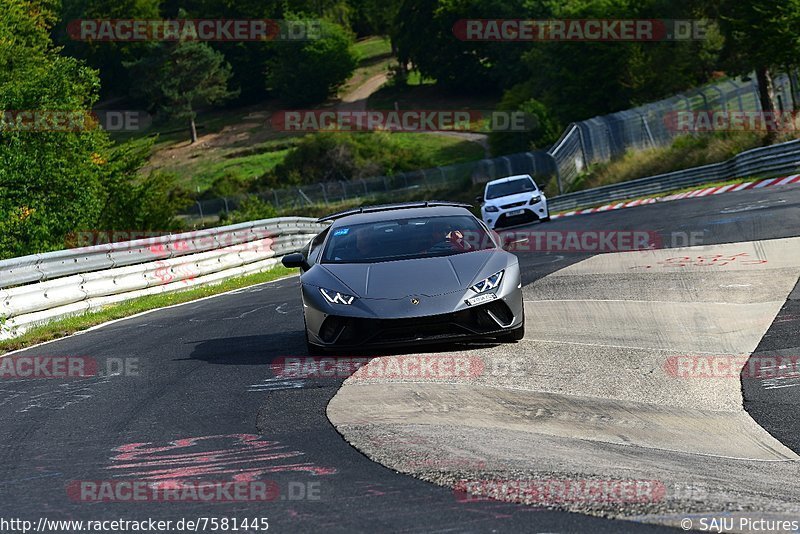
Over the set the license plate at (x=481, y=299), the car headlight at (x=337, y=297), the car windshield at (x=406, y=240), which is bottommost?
the license plate at (x=481, y=299)

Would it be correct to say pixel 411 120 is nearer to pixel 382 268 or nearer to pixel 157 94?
pixel 157 94

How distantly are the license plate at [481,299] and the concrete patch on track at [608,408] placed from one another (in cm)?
44

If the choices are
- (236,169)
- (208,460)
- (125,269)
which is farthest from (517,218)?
(236,169)

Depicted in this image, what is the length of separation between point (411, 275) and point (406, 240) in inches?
34.8

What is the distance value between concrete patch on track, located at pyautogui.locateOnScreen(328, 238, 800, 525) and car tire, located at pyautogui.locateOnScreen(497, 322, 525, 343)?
0.26 ft

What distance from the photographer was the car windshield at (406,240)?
33.4 feet

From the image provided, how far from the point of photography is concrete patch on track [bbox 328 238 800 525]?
18.0 feet

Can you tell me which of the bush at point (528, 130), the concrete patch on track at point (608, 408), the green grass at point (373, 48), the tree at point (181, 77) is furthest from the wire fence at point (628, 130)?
the green grass at point (373, 48)

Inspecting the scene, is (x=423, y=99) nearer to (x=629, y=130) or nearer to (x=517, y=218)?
(x=629, y=130)

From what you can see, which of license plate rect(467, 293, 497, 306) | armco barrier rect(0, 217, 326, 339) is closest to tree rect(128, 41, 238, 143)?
armco barrier rect(0, 217, 326, 339)

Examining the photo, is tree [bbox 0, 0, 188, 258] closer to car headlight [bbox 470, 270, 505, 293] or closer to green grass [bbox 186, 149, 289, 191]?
car headlight [bbox 470, 270, 505, 293]

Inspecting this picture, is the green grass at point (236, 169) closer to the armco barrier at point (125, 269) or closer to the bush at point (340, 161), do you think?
the bush at point (340, 161)

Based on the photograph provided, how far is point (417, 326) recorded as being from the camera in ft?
29.8

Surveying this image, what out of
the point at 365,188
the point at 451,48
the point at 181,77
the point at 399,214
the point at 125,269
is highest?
the point at 451,48
